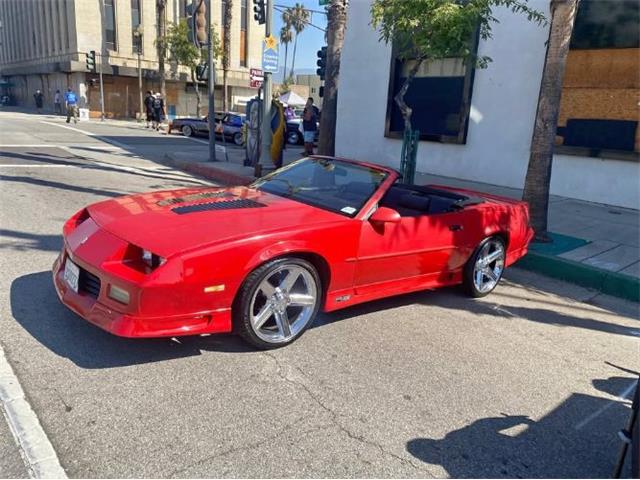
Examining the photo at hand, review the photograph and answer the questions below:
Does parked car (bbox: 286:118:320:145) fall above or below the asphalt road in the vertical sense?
above

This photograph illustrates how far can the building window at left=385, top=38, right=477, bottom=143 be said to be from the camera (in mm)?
11977

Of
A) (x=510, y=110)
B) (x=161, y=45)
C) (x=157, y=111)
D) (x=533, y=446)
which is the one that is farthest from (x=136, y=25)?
(x=533, y=446)

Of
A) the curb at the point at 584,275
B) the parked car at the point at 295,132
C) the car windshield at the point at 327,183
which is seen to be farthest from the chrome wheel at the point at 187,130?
the car windshield at the point at 327,183

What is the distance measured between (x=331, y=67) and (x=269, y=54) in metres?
1.81

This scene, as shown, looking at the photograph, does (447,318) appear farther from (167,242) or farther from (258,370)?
(167,242)

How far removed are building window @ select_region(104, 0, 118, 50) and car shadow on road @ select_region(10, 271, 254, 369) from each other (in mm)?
39108

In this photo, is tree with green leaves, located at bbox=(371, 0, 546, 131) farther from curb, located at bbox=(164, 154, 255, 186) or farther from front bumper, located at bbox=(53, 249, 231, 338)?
front bumper, located at bbox=(53, 249, 231, 338)

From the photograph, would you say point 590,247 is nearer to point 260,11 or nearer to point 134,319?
point 134,319

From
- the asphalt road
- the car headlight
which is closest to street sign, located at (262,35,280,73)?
the asphalt road

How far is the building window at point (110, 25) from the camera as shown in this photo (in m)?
37.0

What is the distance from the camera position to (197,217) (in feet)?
11.6

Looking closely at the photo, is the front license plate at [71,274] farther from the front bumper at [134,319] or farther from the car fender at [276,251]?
the car fender at [276,251]

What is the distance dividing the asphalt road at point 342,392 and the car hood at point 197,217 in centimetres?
79

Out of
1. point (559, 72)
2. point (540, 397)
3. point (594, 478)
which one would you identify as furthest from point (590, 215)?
point (594, 478)
